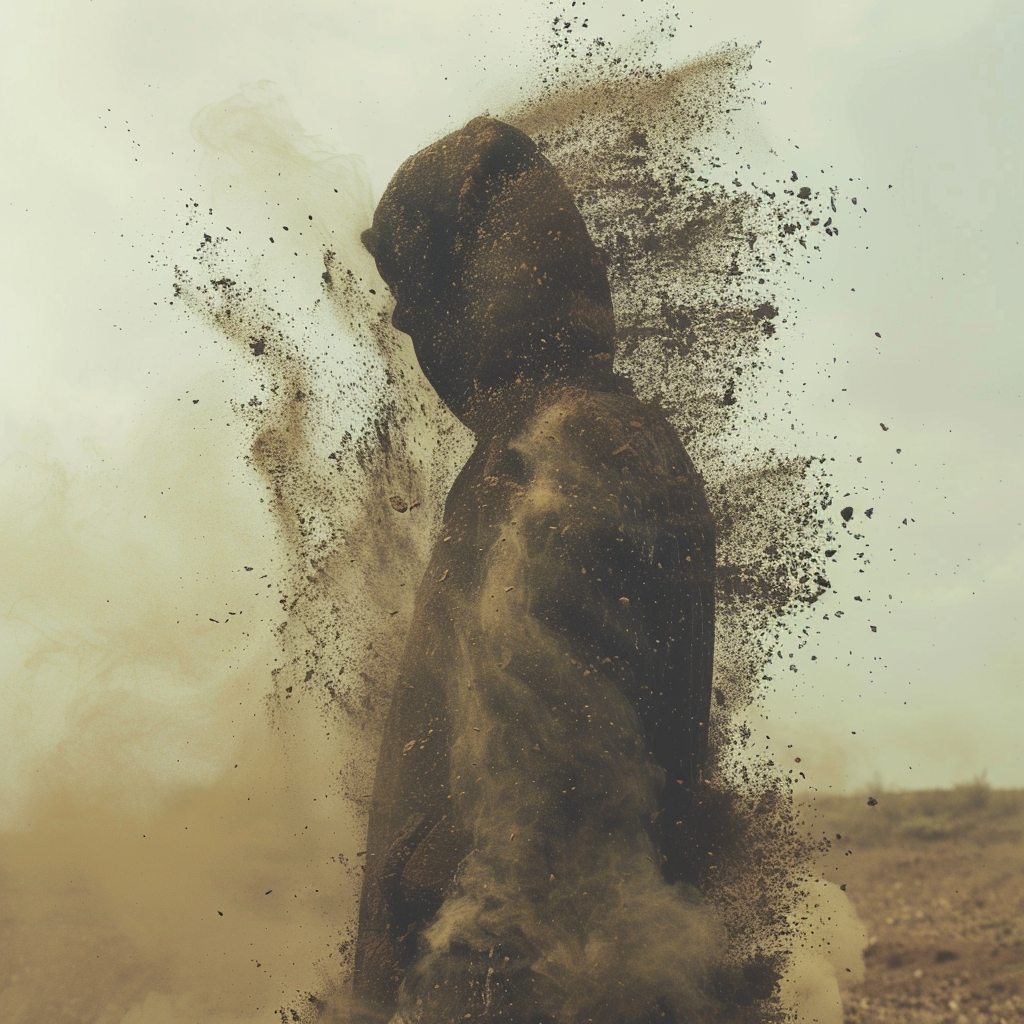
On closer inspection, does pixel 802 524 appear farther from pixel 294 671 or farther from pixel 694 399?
pixel 294 671

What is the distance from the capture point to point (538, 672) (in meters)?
2.04

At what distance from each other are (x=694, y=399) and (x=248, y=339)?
1467 mm

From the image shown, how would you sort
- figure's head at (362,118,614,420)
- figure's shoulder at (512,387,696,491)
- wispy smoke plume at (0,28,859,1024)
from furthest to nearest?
wispy smoke plume at (0,28,859,1024) < figure's head at (362,118,614,420) < figure's shoulder at (512,387,696,491)

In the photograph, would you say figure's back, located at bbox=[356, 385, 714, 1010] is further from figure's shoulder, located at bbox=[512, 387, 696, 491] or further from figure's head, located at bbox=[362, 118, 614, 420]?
figure's head, located at bbox=[362, 118, 614, 420]

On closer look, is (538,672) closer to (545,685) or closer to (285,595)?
(545,685)

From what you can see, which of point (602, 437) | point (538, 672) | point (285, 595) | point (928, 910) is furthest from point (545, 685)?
point (928, 910)

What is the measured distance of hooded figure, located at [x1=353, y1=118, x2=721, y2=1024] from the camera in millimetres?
1970

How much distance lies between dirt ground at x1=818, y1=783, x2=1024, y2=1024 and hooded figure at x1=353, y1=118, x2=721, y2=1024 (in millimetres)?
626

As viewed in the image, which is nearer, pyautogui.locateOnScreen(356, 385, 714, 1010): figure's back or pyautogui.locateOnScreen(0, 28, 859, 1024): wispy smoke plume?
pyautogui.locateOnScreen(356, 385, 714, 1010): figure's back

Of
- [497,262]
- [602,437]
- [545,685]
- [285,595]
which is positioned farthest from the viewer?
[285,595]

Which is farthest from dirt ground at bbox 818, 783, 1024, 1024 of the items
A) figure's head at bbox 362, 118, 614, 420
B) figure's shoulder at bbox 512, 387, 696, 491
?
figure's head at bbox 362, 118, 614, 420

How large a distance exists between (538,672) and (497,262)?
1.13 meters

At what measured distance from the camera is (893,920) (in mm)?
2494

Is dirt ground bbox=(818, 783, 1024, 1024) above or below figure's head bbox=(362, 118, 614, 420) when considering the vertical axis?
below
